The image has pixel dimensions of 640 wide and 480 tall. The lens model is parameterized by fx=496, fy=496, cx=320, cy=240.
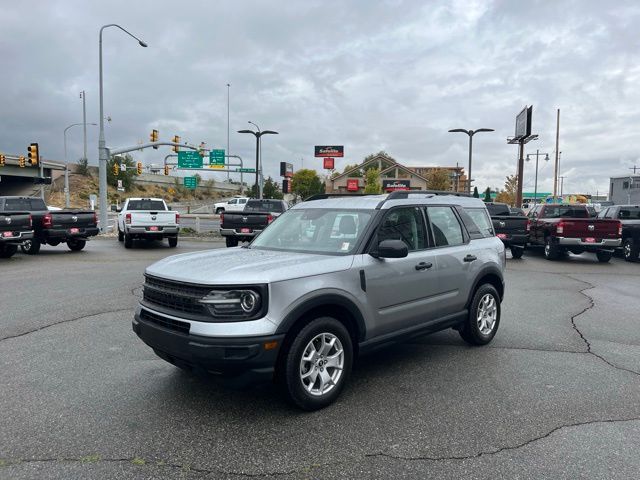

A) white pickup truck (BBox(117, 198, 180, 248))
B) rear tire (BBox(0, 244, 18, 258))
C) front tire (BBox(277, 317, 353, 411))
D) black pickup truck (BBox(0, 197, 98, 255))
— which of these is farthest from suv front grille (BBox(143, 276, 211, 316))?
white pickup truck (BBox(117, 198, 180, 248))

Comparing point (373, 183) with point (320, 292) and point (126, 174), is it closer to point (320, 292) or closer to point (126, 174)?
point (126, 174)

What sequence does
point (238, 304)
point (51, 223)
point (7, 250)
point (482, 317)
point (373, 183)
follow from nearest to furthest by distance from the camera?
point (238, 304), point (482, 317), point (7, 250), point (51, 223), point (373, 183)

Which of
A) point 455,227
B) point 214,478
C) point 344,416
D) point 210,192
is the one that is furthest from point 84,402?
point 210,192

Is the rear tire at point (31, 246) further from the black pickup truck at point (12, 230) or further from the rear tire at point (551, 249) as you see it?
the rear tire at point (551, 249)

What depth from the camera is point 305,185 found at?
95.8 meters

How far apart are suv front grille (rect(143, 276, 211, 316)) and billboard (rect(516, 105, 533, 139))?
127ft

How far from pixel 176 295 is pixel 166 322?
24 centimetres

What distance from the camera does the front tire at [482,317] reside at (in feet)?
18.7

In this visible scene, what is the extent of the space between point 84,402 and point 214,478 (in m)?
1.70

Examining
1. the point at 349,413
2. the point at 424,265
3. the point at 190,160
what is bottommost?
the point at 349,413

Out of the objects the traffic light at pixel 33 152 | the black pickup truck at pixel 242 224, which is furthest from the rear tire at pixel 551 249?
the traffic light at pixel 33 152

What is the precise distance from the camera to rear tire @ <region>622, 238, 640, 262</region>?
15.8 m

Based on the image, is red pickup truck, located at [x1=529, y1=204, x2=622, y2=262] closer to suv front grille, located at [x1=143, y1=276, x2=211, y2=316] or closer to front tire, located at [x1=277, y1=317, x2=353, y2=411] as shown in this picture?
front tire, located at [x1=277, y1=317, x2=353, y2=411]

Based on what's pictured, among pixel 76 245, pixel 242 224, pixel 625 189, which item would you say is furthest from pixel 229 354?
pixel 625 189
